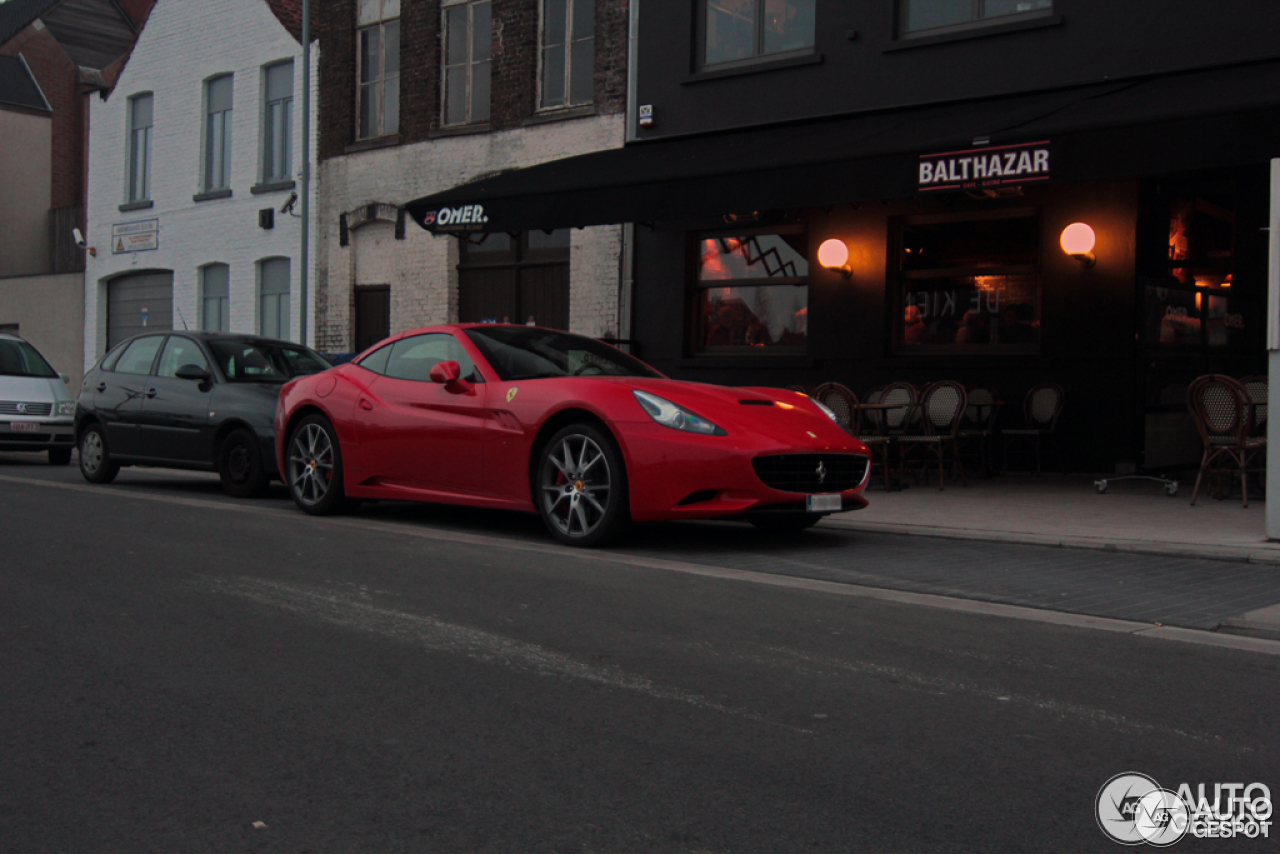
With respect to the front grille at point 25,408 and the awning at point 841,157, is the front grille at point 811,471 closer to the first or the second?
the awning at point 841,157

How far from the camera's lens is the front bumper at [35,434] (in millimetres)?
15422

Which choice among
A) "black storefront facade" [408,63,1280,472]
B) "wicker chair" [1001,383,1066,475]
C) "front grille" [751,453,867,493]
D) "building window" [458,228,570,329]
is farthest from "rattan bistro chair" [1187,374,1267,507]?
"building window" [458,228,570,329]

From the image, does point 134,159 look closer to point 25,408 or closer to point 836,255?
point 25,408

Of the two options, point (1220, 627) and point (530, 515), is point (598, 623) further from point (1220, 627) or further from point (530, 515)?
point (530, 515)

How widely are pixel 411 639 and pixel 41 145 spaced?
32.5 m

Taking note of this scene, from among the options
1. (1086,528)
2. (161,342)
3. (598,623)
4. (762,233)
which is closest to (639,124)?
(762,233)

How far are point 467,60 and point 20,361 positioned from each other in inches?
301

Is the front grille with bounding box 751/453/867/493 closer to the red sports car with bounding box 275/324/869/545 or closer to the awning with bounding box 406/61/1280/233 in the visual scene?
the red sports car with bounding box 275/324/869/545

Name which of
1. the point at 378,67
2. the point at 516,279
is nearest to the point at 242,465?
the point at 516,279

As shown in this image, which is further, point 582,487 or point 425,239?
point 425,239

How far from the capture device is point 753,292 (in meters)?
15.6

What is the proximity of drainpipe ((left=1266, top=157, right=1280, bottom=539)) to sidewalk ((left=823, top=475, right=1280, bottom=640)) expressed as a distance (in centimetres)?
22

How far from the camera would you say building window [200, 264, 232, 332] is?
2275cm

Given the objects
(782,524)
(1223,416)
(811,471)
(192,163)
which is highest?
(192,163)
